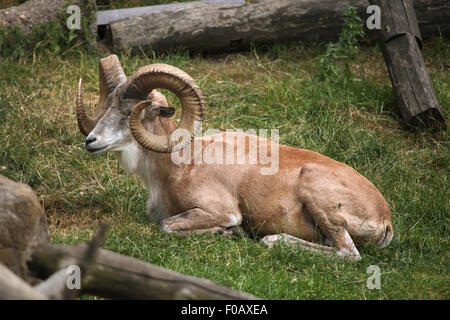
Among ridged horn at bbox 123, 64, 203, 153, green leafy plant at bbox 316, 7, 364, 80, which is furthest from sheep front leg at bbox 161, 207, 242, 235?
green leafy plant at bbox 316, 7, 364, 80

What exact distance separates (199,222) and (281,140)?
104 inches

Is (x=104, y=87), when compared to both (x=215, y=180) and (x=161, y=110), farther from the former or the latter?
(x=215, y=180)

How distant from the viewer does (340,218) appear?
23.4 ft

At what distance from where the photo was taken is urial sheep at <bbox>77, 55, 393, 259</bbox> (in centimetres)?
718

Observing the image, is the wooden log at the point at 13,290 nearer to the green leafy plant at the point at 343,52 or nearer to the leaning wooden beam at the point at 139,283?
the leaning wooden beam at the point at 139,283

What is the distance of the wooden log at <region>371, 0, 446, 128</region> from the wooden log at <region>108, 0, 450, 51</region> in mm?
1322

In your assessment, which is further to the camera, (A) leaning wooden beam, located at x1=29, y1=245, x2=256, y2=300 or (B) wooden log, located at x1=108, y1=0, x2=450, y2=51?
(B) wooden log, located at x1=108, y1=0, x2=450, y2=51

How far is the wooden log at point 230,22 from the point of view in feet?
37.9

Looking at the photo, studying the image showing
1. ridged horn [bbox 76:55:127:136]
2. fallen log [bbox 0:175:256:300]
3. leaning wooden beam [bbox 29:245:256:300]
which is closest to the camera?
fallen log [bbox 0:175:256:300]

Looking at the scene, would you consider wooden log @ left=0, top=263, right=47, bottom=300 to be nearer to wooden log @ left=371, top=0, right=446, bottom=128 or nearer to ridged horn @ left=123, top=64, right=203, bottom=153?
ridged horn @ left=123, top=64, right=203, bottom=153

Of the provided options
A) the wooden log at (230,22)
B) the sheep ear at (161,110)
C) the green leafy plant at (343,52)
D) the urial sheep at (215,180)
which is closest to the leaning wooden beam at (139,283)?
the urial sheep at (215,180)

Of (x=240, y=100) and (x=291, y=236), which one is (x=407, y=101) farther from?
(x=291, y=236)

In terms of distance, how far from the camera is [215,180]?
7617 mm
